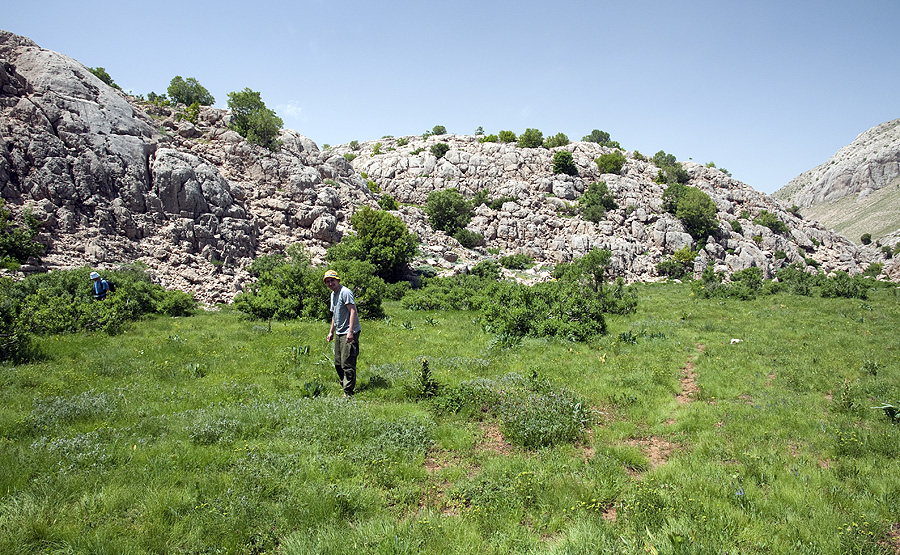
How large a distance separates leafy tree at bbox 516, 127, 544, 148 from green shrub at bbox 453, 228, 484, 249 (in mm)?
34357

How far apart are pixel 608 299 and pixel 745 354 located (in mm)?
9378

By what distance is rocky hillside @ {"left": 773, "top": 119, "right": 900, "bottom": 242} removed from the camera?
91188 mm

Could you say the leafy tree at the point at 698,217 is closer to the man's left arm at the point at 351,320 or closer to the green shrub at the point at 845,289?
the green shrub at the point at 845,289

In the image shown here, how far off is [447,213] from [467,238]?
512 centimetres

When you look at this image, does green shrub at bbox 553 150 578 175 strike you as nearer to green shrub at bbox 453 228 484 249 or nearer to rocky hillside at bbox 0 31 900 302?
rocky hillside at bbox 0 31 900 302

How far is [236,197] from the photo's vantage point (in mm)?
39312

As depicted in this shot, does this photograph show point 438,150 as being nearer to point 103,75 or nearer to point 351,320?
point 103,75

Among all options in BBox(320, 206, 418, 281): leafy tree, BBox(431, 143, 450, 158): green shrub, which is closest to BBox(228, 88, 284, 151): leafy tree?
BBox(320, 206, 418, 281): leafy tree

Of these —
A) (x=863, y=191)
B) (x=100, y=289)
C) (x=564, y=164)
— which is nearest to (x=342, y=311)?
(x=100, y=289)

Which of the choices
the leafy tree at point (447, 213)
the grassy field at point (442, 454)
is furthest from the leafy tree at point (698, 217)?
the grassy field at point (442, 454)

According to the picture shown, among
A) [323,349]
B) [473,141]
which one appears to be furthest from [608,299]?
[473,141]

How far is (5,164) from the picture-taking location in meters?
27.0

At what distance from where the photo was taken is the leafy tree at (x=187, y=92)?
4766 cm

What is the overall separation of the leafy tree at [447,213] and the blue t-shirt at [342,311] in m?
45.9
